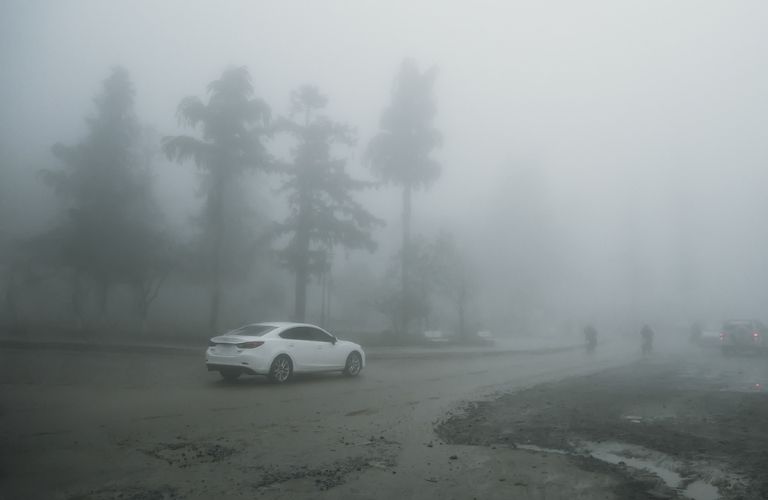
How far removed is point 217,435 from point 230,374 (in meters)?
6.72

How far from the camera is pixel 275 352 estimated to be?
1406cm

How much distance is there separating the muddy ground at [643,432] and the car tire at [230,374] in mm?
5982

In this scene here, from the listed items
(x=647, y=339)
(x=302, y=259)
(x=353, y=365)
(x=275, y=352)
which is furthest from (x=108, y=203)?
(x=647, y=339)

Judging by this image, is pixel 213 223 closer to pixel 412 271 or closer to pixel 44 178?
pixel 44 178

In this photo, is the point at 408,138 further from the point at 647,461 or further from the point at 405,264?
the point at 647,461

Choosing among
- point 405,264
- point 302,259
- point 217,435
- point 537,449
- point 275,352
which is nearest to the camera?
point 537,449

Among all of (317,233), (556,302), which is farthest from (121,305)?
(556,302)

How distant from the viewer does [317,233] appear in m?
30.4

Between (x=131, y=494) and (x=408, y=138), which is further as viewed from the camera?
(x=408, y=138)

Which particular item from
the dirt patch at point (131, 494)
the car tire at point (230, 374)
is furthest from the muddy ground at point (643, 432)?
the car tire at point (230, 374)

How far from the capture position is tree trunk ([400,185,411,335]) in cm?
3316

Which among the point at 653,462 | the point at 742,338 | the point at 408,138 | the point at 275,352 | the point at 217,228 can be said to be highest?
the point at 408,138

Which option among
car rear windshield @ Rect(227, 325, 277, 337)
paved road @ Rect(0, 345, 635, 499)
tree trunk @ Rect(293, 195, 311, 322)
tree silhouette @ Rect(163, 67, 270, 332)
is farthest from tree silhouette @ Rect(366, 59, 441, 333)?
paved road @ Rect(0, 345, 635, 499)

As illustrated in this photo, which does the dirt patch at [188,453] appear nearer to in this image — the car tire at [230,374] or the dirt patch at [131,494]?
the dirt patch at [131,494]
